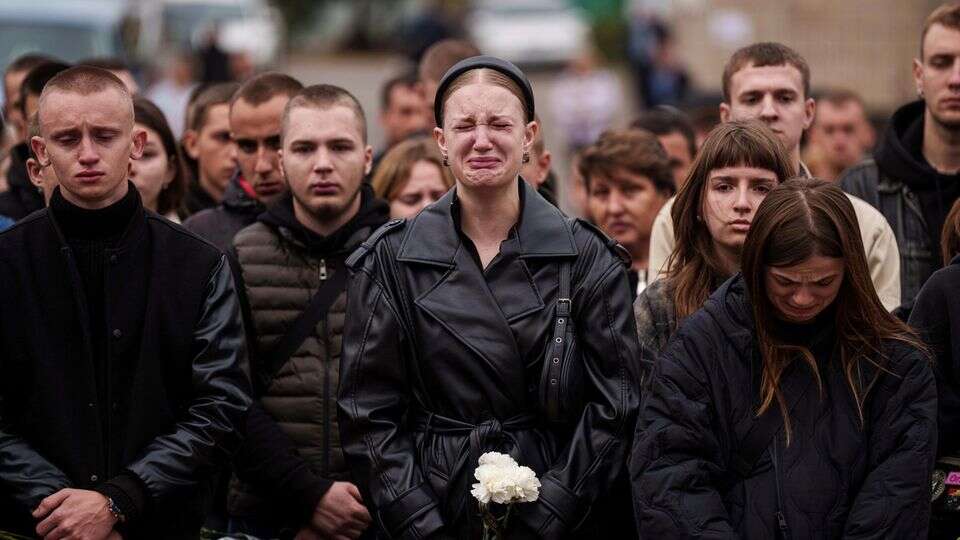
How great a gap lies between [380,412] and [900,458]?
1.68m

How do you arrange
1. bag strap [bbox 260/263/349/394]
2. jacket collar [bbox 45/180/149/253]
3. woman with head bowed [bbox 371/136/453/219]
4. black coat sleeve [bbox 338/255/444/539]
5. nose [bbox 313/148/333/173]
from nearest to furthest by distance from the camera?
1. black coat sleeve [bbox 338/255/444/539]
2. jacket collar [bbox 45/180/149/253]
3. bag strap [bbox 260/263/349/394]
4. nose [bbox 313/148/333/173]
5. woman with head bowed [bbox 371/136/453/219]

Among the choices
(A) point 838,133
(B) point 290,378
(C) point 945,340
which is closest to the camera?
(C) point 945,340

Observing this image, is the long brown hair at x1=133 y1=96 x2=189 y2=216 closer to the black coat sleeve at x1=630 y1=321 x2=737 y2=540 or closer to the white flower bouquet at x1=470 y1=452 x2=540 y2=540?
the white flower bouquet at x1=470 y1=452 x2=540 y2=540

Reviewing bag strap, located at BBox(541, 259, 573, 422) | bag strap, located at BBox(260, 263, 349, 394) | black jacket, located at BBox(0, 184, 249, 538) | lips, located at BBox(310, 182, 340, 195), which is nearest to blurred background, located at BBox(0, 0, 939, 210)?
lips, located at BBox(310, 182, 340, 195)

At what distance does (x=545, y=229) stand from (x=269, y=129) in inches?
91.2

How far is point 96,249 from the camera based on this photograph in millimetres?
5656

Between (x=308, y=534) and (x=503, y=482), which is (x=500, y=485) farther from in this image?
(x=308, y=534)

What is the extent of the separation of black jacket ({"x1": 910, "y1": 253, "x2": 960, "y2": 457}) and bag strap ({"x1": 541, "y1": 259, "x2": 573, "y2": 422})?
1.25m

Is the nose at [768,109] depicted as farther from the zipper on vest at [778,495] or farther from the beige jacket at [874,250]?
the zipper on vest at [778,495]

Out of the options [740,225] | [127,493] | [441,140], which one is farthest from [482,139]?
[127,493]

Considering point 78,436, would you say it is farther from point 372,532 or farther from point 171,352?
point 372,532

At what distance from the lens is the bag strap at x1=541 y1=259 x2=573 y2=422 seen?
538 centimetres

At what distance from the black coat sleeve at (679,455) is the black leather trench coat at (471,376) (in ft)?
0.60

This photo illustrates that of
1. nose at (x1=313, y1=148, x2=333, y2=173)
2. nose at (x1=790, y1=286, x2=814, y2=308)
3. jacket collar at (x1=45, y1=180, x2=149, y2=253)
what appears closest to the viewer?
nose at (x1=790, y1=286, x2=814, y2=308)
